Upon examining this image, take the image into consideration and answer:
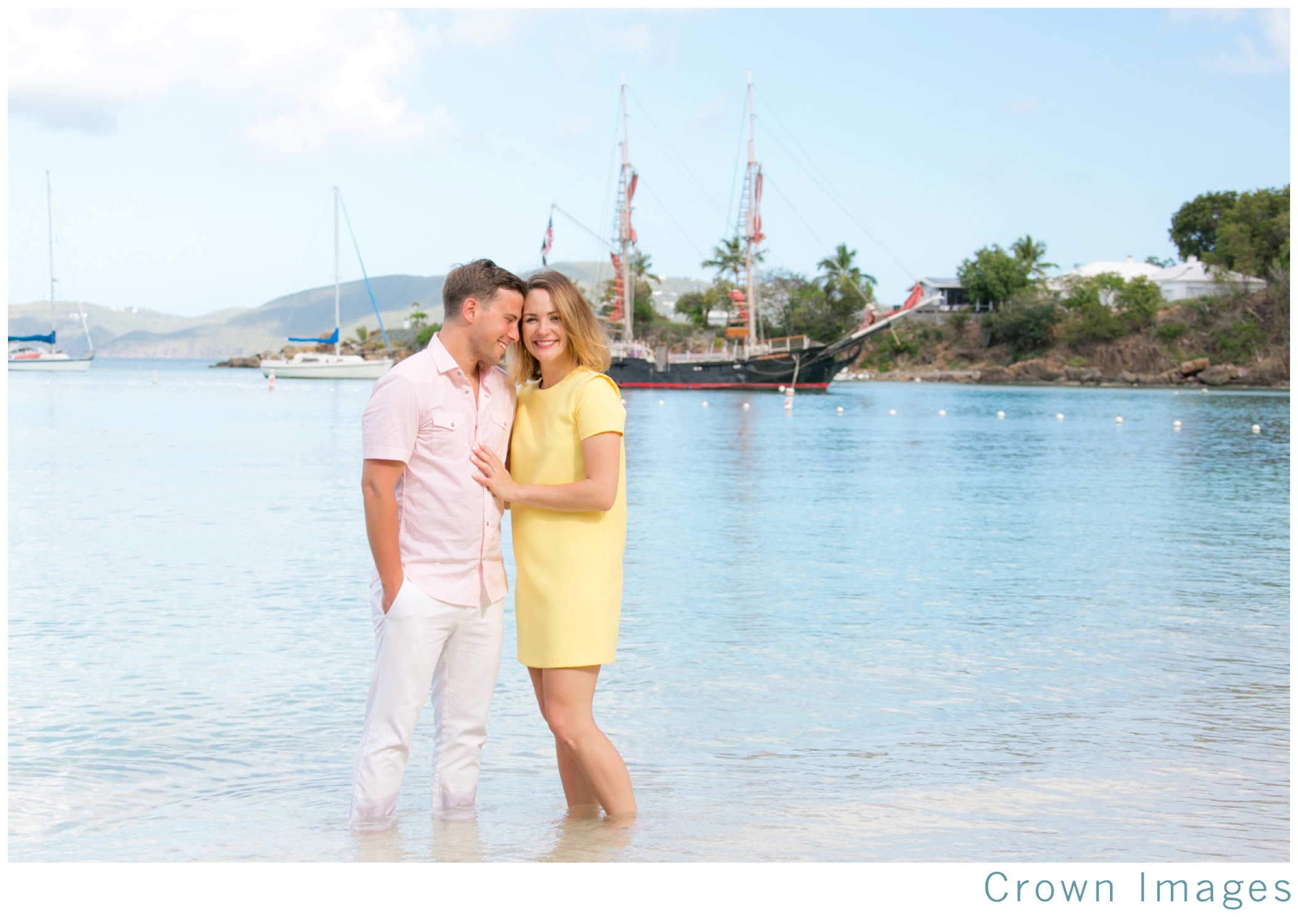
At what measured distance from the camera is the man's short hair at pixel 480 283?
329cm

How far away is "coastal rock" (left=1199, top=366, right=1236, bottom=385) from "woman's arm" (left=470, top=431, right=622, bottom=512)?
82.2 meters

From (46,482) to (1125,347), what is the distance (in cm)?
8245

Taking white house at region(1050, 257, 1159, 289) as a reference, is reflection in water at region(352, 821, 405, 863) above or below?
below

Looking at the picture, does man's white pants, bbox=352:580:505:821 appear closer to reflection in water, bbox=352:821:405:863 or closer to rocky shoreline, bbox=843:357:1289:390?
reflection in water, bbox=352:821:405:863

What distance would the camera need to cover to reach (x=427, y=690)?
3.44 m

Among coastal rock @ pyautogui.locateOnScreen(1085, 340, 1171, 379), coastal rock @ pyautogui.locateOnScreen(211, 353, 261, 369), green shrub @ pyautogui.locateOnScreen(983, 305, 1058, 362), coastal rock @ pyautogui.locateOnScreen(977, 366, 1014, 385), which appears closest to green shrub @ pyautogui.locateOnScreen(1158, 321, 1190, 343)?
coastal rock @ pyautogui.locateOnScreen(1085, 340, 1171, 379)

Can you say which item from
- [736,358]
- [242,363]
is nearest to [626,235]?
[736,358]

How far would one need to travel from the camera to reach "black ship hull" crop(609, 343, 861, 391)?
2483 inches

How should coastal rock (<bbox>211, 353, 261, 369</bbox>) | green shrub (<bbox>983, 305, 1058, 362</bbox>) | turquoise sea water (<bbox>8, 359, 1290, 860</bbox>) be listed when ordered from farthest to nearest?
coastal rock (<bbox>211, 353, 261, 369</bbox>)
green shrub (<bbox>983, 305, 1058, 362</bbox>)
turquoise sea water (<bbox>8, 359, 1290, 860</bbox>)

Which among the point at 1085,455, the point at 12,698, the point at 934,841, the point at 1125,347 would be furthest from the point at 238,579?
the point at 1125,347

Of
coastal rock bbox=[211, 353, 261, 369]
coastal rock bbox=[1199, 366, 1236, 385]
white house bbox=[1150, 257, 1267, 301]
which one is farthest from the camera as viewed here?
coastal rock bbox=[211, 353, 261, 369]

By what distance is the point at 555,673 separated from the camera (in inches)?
134

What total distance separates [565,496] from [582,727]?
76 cm

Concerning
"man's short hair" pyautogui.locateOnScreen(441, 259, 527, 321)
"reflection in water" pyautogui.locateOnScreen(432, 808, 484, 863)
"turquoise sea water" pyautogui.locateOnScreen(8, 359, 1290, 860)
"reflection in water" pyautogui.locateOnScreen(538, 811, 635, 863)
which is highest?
"man's short hair" pyautogui.locateOnScreen(441, 259, 527, 321)
